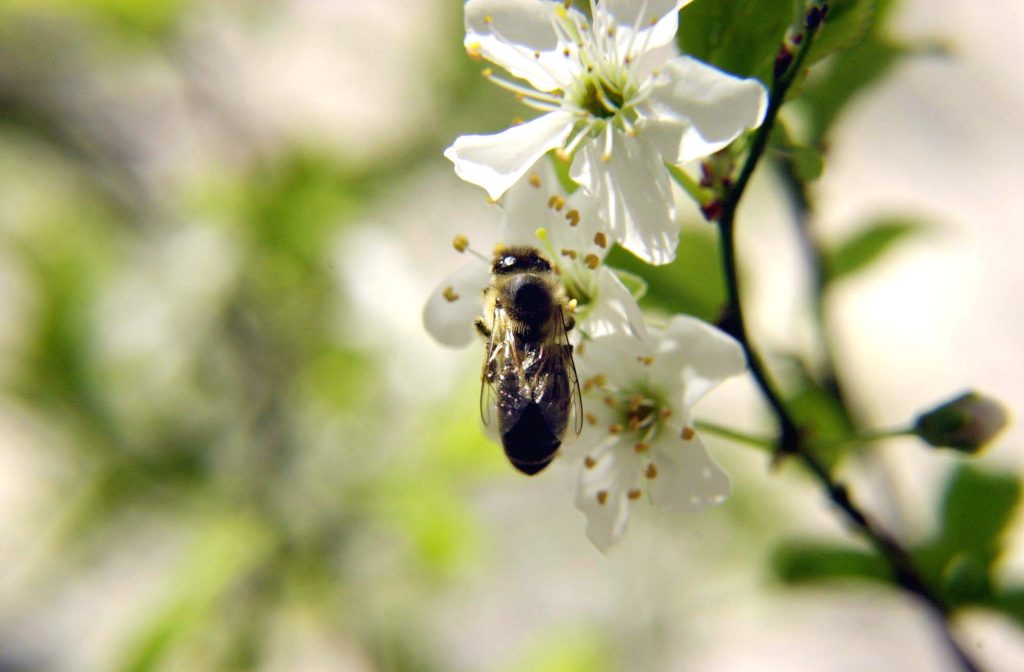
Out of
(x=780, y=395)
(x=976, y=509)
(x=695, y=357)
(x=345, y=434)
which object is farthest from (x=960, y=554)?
(x=345, y=434)

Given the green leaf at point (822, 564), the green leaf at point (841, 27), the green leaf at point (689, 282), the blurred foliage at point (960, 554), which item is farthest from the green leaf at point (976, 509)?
the green leaf at point (841, 27)

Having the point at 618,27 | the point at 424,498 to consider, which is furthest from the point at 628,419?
the point at 424,498

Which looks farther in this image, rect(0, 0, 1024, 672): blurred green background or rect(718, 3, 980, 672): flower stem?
rect(0, 0, 1024, 672): blurred green background

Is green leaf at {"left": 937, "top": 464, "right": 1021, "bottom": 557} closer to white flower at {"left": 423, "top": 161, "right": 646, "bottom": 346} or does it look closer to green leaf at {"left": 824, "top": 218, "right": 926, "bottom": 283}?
green leaf at {"left": 824, "top": 218, "right": 926, "bottom": 283}

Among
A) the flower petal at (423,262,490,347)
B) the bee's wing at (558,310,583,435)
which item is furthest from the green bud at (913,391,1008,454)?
the flower petal at (423,262,490,347)

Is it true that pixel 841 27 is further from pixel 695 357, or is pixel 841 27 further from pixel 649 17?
pixel 695 357

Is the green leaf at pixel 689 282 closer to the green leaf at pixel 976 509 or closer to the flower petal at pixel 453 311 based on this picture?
the flower petal at pixel 453 311
